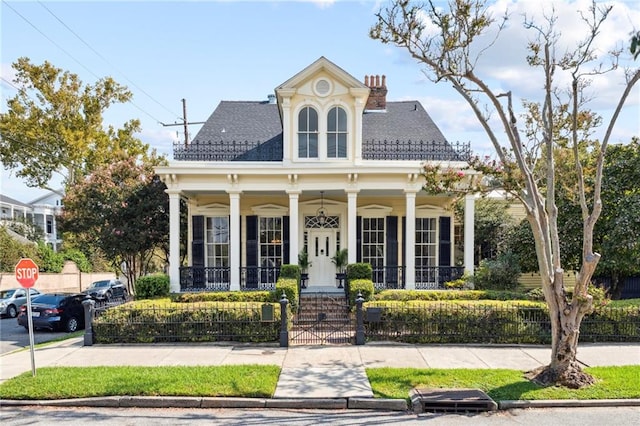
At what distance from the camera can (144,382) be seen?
7969 millimetres

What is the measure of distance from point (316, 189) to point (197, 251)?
5249 mm

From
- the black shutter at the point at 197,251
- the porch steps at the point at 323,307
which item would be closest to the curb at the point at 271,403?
the porch steps at the point at 323,307

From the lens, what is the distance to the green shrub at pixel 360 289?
13.1m

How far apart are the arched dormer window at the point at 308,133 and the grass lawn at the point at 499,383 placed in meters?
8.85

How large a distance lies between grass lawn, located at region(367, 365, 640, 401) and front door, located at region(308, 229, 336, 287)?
877 centimetres

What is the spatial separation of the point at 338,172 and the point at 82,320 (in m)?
10.5

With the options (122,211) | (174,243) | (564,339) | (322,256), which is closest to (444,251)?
(322,256)

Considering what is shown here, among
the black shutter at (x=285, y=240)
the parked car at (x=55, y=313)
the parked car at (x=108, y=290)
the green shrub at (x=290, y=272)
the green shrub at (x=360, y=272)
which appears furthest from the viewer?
the parked car at (x=108, y=290)

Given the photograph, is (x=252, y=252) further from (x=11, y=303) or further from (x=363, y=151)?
(x=11, y=303)

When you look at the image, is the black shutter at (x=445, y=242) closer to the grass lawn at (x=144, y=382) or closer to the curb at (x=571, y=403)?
the curb at (x=571, y=403)

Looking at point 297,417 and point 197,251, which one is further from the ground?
point 197,251

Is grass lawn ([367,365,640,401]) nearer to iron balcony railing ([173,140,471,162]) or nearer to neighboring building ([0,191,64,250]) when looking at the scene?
iron balcony railing ([173,140,471,162])

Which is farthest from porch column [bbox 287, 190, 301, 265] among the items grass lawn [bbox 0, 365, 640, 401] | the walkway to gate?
grass lawn [bbox 0, 365, 640, 401]

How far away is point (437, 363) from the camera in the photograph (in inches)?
369
